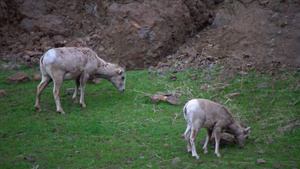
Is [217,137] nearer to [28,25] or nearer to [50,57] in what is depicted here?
[50,57]

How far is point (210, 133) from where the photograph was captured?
26.5 ft

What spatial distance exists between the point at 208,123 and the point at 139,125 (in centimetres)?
262

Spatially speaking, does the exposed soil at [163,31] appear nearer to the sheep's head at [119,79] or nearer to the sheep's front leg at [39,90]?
the sheep's head at [119,79]

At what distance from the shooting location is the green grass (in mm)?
7406

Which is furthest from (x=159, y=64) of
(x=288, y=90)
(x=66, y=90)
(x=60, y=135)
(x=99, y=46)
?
(x=60, y=135)

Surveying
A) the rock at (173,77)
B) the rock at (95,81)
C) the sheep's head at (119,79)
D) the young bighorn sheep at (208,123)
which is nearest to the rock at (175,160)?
the young bighorn sheep at (208,123)

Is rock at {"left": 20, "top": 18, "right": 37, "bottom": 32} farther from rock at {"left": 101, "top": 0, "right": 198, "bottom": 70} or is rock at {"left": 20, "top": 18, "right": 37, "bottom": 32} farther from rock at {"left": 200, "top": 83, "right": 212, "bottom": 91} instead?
rock at {"left": 200, "top": 83, "right": 212, "bottom": 91}

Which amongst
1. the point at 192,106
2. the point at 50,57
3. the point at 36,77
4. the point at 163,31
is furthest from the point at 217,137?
the point at 163,31

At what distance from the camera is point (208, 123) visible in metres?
7.71

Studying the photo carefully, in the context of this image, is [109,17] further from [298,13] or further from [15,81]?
[298,13]

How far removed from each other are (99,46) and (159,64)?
3573mm

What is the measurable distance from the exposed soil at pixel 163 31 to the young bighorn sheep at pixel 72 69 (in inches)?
143

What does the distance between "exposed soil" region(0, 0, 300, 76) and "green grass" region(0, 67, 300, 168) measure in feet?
4.08

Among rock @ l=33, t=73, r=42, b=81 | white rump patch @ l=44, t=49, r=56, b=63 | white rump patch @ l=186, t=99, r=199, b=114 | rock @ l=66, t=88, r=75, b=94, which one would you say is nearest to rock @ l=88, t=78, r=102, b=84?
rock @ l=66, t=88, r=75, b=94
